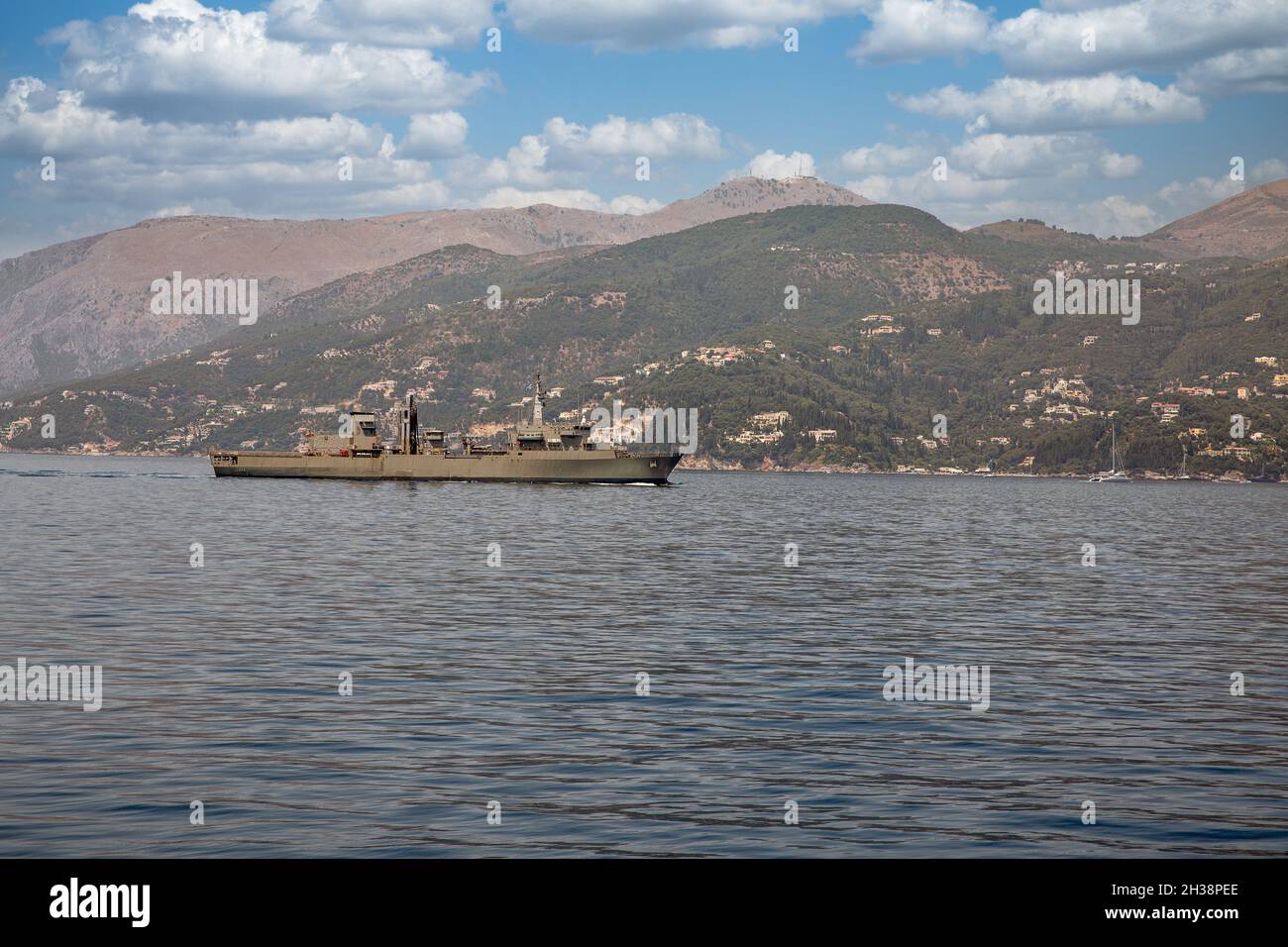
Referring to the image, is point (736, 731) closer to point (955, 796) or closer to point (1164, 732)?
point (955, 796)

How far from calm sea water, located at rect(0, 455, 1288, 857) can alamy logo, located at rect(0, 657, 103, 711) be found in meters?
0.43

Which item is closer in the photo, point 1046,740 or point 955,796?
point 955,796

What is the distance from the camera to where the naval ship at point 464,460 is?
168 m

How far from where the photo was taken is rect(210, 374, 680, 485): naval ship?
168m

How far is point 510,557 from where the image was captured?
2498 inches

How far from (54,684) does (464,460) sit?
14966 cm

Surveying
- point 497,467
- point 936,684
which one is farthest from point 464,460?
point 936,684

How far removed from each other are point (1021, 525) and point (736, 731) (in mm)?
88873
